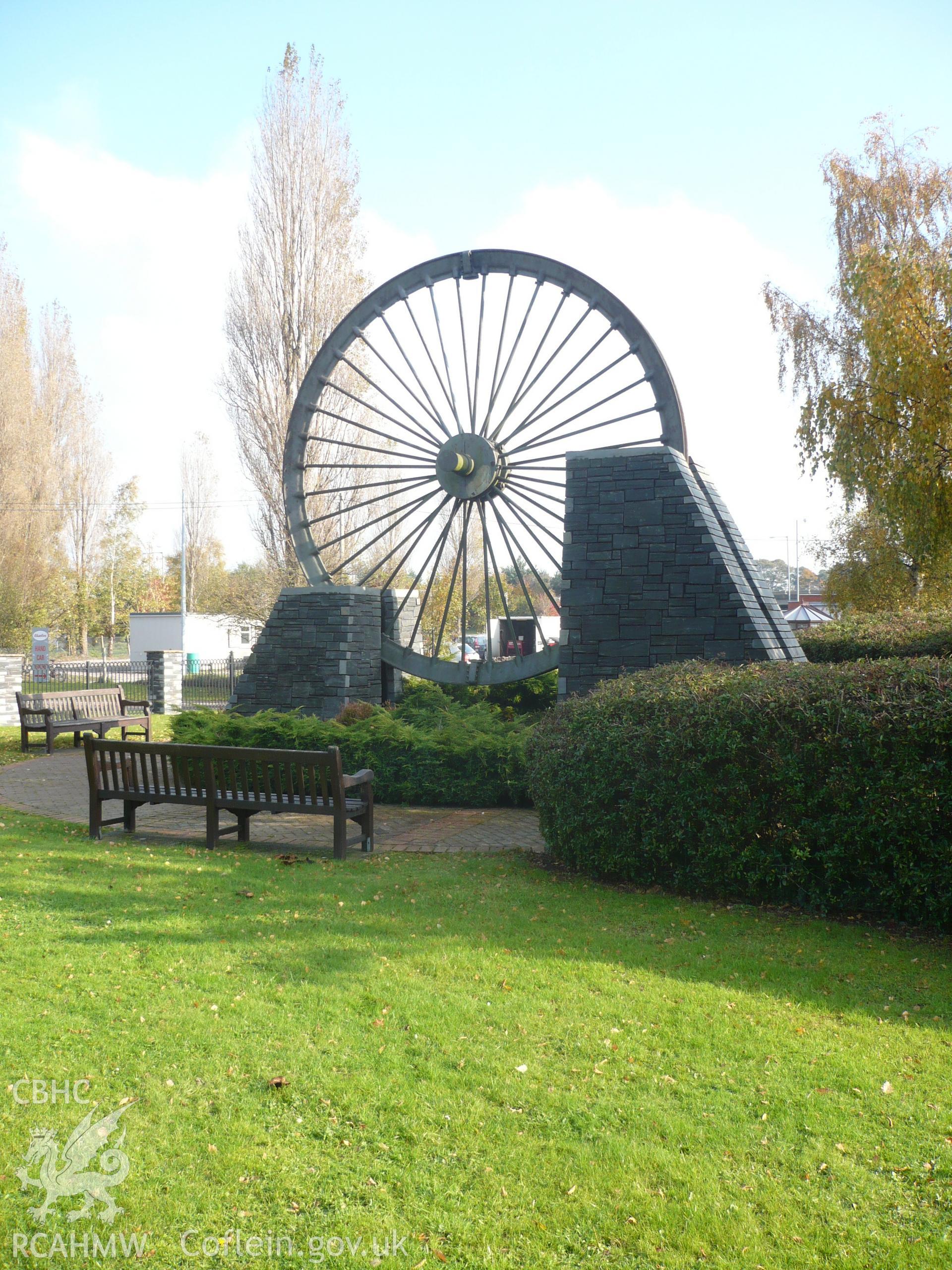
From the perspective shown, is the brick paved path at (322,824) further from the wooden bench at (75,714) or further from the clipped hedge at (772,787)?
the wooden bench at (75,714)

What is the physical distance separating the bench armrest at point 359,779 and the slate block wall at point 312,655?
5315 mm

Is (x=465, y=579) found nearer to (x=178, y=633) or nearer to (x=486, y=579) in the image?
(x=486, y=579)

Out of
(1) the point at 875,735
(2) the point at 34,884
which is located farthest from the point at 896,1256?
(2) the point at 34,884

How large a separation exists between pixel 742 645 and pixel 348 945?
17.8 ft

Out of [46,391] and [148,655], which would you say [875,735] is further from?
[46,391]

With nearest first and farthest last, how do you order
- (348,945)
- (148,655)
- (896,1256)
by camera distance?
(896,1256) → (348,945) → (148,655)

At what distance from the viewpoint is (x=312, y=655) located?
39.2ft

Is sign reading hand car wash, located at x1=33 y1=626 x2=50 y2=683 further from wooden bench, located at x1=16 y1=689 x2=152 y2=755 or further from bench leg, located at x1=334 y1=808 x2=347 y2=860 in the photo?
bench leg, located at x1=334 y1=808 x2=347 y2=860

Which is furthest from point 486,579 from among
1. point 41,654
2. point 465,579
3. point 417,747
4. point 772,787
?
point 41,654

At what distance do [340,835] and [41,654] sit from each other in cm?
1364

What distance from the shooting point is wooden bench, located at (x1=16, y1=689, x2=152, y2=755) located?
11.9 metres

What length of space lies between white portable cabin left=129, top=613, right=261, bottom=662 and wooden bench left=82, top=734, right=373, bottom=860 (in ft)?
86.4

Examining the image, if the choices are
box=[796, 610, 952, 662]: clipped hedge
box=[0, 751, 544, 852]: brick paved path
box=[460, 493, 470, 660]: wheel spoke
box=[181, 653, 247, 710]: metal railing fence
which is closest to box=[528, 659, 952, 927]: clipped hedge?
box=[0, 751, 544, 852]: brick paved path

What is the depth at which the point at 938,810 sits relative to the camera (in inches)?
181
